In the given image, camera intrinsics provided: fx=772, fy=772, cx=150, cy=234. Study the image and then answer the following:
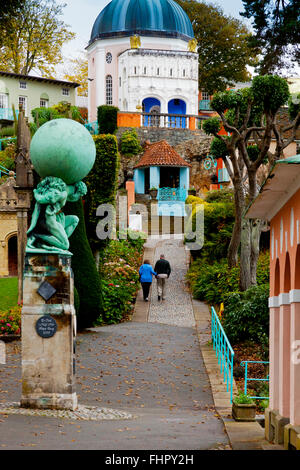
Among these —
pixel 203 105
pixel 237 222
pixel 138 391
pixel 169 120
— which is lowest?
pixel 138 391

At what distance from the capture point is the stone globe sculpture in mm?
11781

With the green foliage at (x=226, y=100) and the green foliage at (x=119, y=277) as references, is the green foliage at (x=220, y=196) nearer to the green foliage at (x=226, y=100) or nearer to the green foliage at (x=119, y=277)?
the green foliage at (x=119, y=277)

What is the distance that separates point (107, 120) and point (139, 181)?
4.35 metres

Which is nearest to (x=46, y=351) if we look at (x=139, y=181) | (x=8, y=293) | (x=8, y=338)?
(x=8, y=338)

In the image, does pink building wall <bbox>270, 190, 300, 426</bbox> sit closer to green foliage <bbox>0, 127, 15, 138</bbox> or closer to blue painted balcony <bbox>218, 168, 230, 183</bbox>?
blue painted balcony <bbox>218, 168, 230, 183</bbox>

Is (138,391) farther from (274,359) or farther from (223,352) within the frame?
(274,359)

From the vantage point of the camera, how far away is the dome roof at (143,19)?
50.9m

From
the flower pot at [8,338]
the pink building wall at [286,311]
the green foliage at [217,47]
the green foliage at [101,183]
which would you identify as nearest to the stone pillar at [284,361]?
the pink building wall at [286,311]

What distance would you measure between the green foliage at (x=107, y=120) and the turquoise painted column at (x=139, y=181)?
10.0 ft

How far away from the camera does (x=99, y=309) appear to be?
778 inches

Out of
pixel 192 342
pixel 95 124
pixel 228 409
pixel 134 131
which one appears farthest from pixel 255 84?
pixel 95 124

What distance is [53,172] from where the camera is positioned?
12023 mm

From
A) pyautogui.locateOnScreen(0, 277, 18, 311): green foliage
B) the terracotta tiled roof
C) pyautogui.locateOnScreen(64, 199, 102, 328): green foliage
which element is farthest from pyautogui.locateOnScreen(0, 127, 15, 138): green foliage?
pyautogui.locateOnScreen(64, 199, 102, 328): green foliage
